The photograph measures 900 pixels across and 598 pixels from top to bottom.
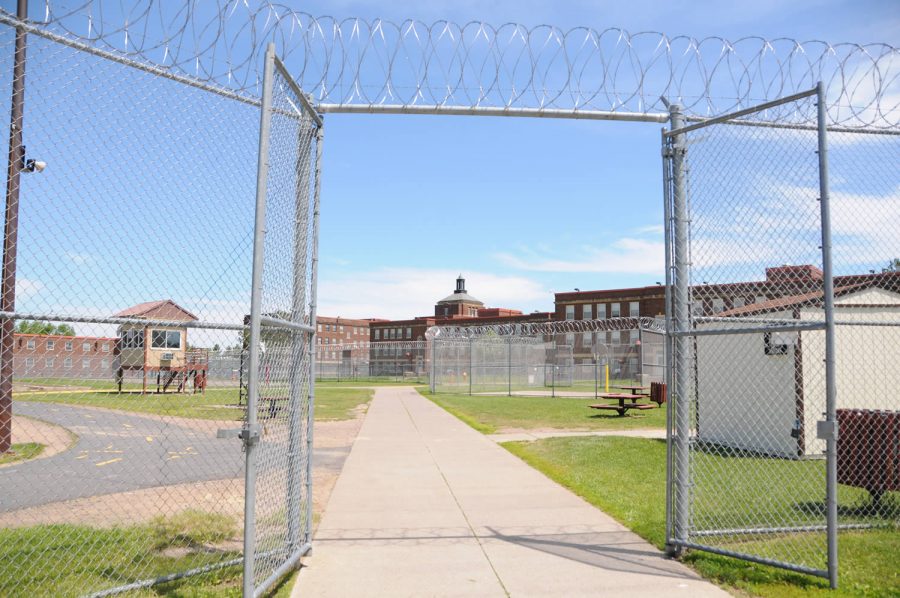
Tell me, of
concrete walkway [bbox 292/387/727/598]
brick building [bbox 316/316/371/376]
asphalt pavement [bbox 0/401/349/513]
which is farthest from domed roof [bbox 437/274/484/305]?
concrete walkway [bbox 292/387/727/598]

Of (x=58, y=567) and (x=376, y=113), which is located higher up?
(x=376, y=113)

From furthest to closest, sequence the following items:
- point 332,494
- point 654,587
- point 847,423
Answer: point 332,494, point 847,423, point 654,587

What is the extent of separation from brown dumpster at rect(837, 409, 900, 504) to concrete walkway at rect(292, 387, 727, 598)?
8.96 feet

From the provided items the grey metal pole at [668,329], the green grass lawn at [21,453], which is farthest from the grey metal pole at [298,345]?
the green grass lawn at [21,453]

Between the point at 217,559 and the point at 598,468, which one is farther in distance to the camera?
the point at 598,468

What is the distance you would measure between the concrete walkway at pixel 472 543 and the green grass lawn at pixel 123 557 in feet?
2.46

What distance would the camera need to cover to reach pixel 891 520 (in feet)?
22.2

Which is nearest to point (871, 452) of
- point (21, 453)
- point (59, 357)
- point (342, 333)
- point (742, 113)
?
point (742, 113)

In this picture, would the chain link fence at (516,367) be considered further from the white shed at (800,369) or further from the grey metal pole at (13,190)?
the grey metal pole at (13,190)

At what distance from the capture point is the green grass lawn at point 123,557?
15.6 ft

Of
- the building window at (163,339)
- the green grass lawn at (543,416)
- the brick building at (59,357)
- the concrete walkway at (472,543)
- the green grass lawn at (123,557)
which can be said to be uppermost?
the building window at (163,339)

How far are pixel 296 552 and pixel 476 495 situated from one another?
3.51 metres

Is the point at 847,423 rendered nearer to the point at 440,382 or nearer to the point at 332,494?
the point at 332,494

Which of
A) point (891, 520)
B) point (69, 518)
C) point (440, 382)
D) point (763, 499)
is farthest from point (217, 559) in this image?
point (440, 382)
